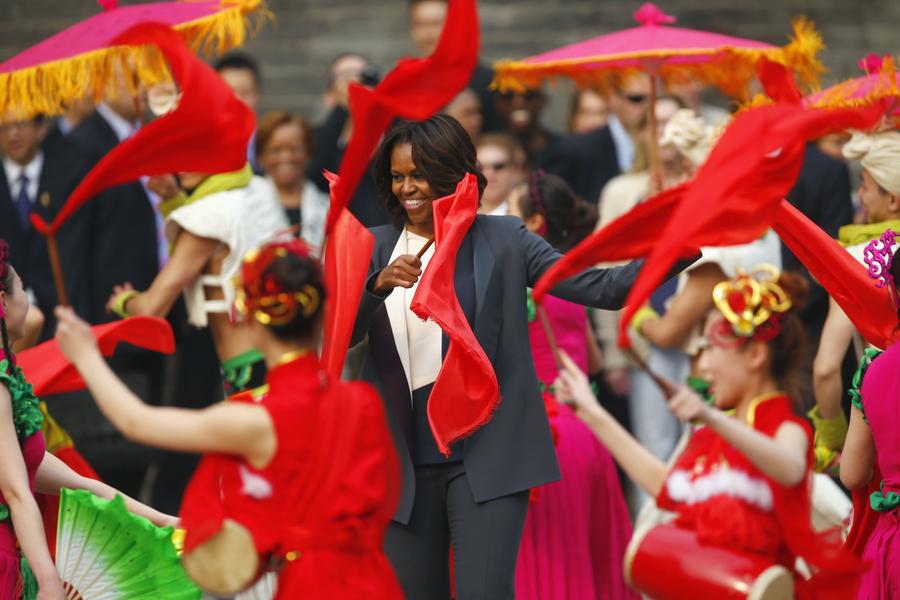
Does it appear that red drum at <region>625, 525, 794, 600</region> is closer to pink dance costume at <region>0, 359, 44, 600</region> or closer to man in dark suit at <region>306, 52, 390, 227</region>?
pink dance costume at <region>0, 359, 44, 600</region>

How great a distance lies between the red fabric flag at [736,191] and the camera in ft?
16.4

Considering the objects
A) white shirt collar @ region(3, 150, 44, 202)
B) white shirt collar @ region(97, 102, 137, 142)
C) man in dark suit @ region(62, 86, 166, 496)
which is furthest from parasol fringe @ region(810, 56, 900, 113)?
white shirt collar @ region(97, 102, 137, 142)

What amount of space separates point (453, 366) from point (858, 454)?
1410 millimetres

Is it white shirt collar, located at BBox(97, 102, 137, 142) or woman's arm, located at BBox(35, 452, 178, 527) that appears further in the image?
white shirt collar, located at BBox(97, 102, 137, 142)

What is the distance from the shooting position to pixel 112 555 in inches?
221

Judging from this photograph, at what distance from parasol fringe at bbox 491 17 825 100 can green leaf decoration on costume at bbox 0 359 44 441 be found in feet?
11.8

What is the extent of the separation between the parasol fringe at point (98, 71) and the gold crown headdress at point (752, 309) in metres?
2.70

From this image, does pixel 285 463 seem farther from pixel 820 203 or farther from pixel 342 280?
pixel 820 203

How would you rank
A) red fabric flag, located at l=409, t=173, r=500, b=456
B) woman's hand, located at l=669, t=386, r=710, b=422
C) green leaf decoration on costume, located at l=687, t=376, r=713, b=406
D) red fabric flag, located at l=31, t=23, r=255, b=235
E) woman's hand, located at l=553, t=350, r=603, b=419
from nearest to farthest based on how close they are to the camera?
woman's hand, located at l=669, t=386, r=710, b=422 < red fabric flag, located at l=31, t=23, r=255, b=235 < woman's hand, located at l=553, t=350, r=603, b=419 < red fabric flag, located at l=409, t=173, r=500, b=456 < green leaf decoration on costume, located at l=687, t=376, r=713, b=406

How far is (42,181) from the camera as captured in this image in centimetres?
948

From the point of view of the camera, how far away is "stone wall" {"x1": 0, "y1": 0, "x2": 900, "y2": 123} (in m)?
12.5

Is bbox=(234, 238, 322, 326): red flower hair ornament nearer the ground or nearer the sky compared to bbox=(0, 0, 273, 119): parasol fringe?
nearer the sky

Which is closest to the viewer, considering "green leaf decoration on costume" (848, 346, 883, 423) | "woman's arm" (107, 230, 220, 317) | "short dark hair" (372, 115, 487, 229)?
"green leaf decoration on costume" (848, 346, 883, 423)

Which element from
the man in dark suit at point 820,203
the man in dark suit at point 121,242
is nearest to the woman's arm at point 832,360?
the man in dark suit at point 820,203
